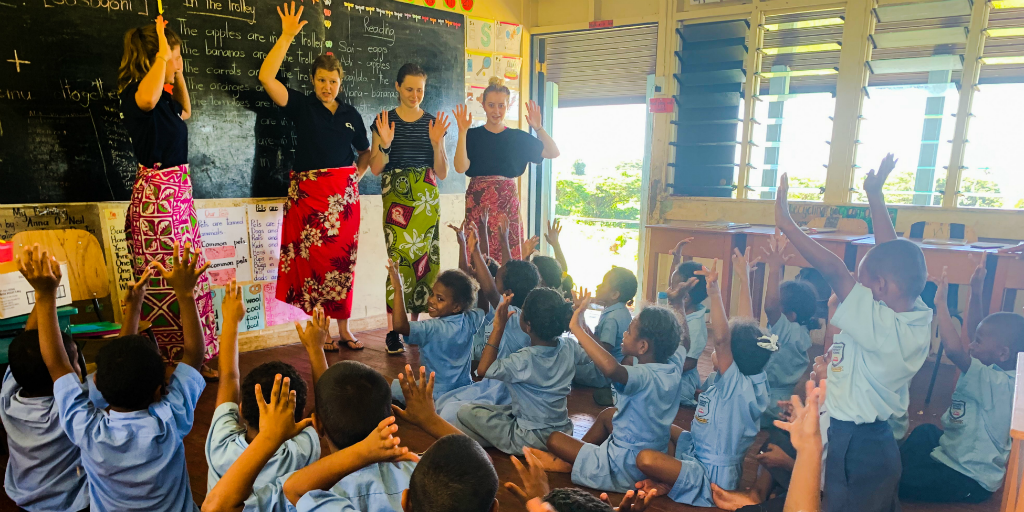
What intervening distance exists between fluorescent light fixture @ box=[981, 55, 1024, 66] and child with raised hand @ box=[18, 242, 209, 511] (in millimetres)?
4671

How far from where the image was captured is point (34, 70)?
302 centimetres

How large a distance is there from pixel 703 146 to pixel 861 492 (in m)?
3.58

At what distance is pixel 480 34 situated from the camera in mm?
5082

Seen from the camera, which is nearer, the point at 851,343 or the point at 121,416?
the point at 121,416

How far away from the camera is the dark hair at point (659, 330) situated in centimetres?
212

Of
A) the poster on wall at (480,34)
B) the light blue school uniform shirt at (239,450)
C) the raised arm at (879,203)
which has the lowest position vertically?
the light blue school uniform shirt at (239,450)

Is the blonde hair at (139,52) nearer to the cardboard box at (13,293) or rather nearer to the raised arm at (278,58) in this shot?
the raised arm at (278,58)

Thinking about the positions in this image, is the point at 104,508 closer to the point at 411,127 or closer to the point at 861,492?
the point at 861,492

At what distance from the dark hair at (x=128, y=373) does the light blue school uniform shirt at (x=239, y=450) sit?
19 centimetres

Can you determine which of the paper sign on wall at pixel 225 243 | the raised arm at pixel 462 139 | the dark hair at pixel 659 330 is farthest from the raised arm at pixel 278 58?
the dark hair at pixel 659 330

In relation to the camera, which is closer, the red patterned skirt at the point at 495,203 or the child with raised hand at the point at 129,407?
the child with raised hand at the point at 129,407

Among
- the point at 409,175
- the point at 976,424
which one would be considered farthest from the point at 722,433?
the point at 409,175

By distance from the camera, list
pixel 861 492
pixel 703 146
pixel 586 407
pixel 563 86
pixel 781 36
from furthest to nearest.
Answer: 1. pixel 563 86
2. pixel 703 146
3. pixel 781 36
4. pixel 586 407
5. pixel 861 492

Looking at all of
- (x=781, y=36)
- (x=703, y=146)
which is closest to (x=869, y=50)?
(x=781, y=36)
